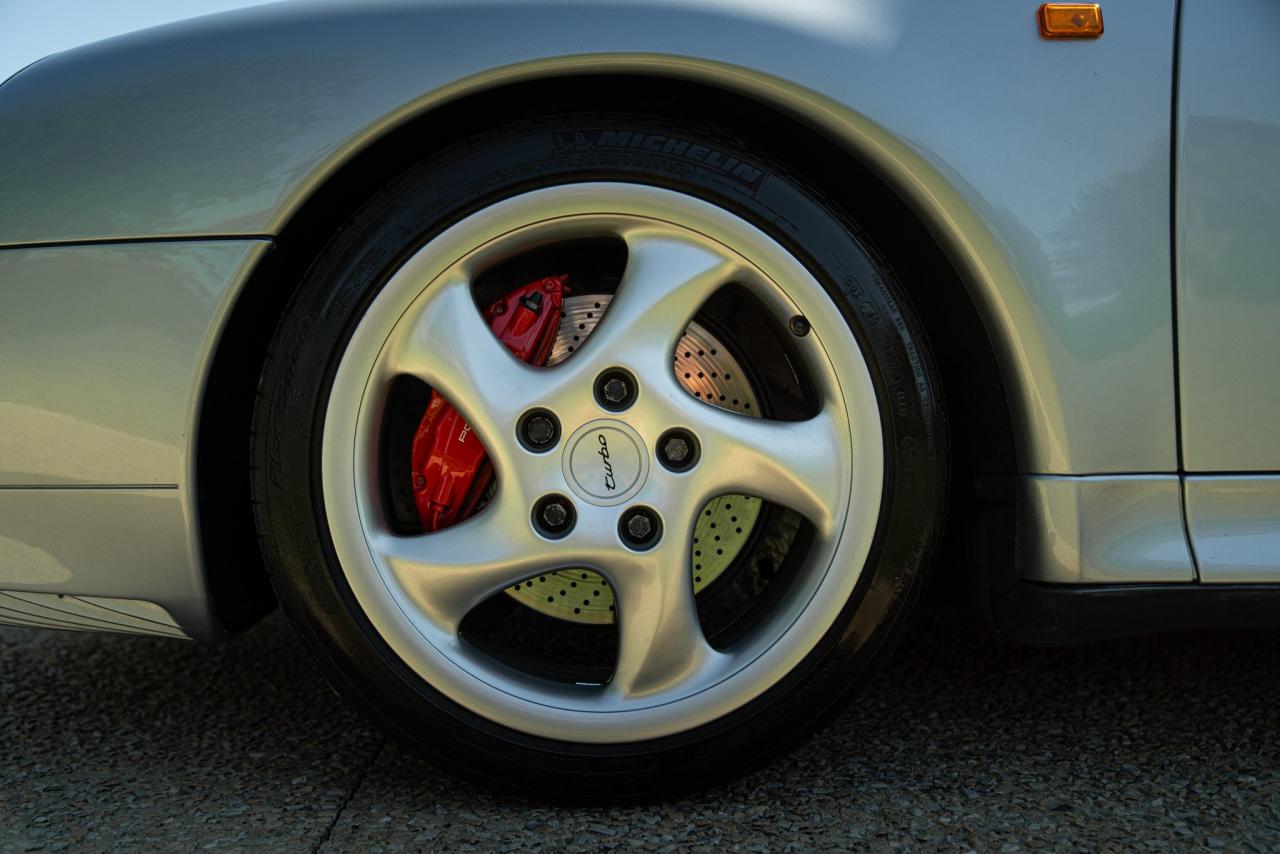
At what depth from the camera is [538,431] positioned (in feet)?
4.42

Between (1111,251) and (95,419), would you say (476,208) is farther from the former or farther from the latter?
(1111,251)

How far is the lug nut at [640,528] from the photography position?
4.38 ft

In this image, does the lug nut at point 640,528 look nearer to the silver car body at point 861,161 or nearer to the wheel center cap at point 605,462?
the wheel center cap at point 605,462

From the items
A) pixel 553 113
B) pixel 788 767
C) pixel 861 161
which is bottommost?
pixel 788 767

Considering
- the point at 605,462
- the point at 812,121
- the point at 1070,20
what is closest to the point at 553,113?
the point at 812,121

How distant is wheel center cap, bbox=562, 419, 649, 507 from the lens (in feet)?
4.36

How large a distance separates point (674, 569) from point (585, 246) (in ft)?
1.53

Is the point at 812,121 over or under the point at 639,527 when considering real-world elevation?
over

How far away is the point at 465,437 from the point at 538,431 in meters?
0.15

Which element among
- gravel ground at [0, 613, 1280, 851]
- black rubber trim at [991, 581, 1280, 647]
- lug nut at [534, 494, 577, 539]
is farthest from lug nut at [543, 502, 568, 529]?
black rubber trim at [991, 581, 1280, 647]

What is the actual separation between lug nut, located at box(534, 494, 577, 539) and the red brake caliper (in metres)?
0.15

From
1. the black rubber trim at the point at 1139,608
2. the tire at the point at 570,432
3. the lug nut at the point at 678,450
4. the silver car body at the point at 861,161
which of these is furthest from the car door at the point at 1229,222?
the lug nut at the point at 678,450

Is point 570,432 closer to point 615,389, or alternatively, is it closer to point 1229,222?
point 615,389

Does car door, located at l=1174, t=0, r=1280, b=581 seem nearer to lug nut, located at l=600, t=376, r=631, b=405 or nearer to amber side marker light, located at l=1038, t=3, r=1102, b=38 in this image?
amber side marker light, located at l=1038, t=3, r=1102, b=38
